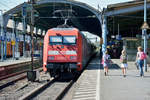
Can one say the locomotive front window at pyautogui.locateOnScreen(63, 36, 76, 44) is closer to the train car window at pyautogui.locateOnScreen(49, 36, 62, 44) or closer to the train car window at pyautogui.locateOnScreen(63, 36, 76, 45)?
the train car window at pyautogui.locateOnScreen(63, 36, 76, 45)

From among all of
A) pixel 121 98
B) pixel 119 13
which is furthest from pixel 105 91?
pixel 119 13

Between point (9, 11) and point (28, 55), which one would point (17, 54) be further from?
point (28, 55)

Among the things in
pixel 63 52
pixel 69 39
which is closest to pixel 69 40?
pixel 69 39

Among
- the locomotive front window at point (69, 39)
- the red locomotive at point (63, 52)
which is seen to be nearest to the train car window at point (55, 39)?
the red locomotive at point (63, 52)

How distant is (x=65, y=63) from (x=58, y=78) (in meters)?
1.78

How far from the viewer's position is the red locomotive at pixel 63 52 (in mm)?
15109

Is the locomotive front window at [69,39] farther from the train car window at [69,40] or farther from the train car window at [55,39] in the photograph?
the train car window at [55,39]

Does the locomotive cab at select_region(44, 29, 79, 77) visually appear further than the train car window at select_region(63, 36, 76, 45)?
No

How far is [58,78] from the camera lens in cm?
1653

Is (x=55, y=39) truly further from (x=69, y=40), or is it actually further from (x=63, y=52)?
(x=63, y=52)

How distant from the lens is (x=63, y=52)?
15.3 metres

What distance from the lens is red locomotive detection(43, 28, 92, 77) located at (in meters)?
15.1

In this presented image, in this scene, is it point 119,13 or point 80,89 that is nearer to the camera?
point 80,89

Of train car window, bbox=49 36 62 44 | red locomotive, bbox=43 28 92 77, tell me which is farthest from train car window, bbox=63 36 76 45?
train car window, bbox=49 36 62 44
